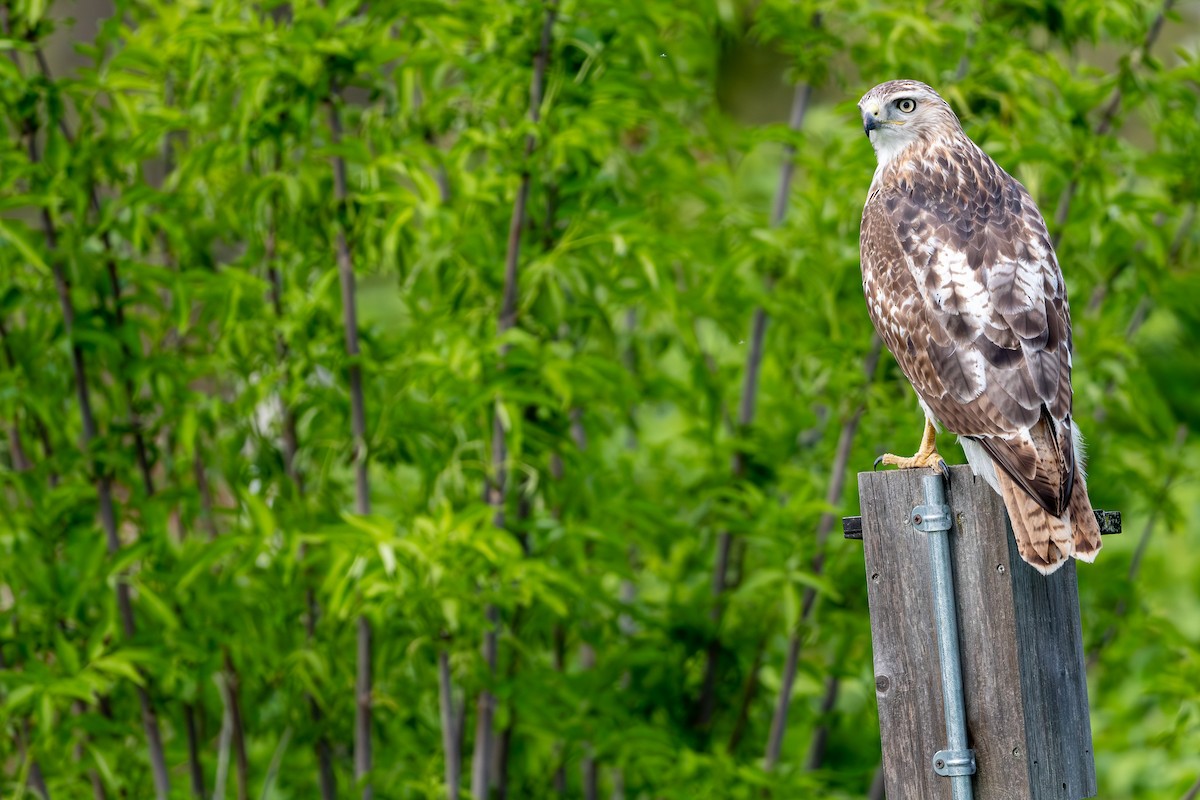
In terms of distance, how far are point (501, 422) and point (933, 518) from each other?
5.28 ft

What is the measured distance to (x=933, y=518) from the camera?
231cm

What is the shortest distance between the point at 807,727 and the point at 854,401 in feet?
4.47

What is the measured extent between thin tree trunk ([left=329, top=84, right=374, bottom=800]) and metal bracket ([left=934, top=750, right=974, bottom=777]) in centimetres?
187

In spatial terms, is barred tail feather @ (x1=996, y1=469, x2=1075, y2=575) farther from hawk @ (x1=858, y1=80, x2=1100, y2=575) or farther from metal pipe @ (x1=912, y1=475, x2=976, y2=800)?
metal pipe @ (x1=912, y1=475, x2=976, y2=800)

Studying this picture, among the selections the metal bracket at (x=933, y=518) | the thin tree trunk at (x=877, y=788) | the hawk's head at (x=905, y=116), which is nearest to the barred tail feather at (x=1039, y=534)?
the metal bracket at (x=933, y=518)

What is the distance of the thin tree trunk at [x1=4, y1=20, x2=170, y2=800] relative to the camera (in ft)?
12.0

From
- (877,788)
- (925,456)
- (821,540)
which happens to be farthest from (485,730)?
(925,456)

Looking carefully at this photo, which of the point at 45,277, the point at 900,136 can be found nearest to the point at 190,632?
the point at 45,277

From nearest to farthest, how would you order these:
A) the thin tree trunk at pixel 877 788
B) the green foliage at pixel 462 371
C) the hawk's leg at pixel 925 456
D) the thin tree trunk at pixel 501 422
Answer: the hawk's leg at pixel 925 456
the green foliage at pixel 462 371
the thin tree trunk at pixel 501 422
the thin tree trunk at pixel 877 788

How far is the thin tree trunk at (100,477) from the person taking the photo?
3.66 meters

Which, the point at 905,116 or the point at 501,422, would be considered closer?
the point at 905,116

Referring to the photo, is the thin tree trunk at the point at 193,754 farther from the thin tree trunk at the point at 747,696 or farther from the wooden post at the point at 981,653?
the wooden post at the point at 981,653

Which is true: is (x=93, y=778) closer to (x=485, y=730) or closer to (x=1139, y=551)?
(x=485, y=730)

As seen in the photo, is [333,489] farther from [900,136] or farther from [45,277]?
[900,136]
